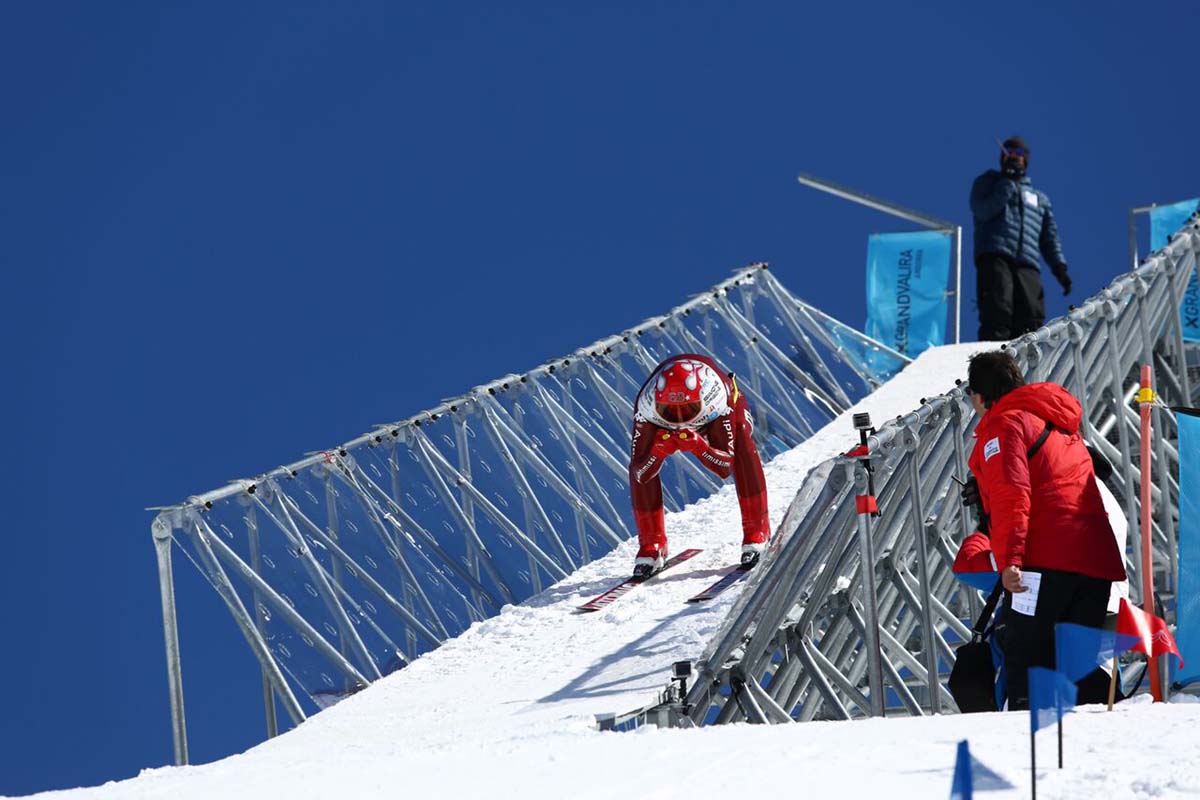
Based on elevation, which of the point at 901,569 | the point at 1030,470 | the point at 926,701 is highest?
the point at 1030,470

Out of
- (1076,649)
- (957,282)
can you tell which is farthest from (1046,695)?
(957,282)

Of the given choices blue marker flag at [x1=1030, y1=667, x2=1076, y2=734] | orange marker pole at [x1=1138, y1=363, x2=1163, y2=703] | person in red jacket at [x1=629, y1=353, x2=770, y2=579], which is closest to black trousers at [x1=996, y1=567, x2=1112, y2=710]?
orange marker pole at [x1=1138, y1=363, x2=1163, y2=703]

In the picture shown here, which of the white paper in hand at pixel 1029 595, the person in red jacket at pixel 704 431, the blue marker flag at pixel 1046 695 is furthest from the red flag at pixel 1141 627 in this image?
the person in red jacket at pixel 704 431

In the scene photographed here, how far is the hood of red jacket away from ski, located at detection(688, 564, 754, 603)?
3.58 m

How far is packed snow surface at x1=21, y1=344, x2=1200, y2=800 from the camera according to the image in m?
4.59

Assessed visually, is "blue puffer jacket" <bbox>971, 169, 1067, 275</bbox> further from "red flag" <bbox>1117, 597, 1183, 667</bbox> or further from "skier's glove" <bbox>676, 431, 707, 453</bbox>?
"red flag" <bbox>1117, 597, 1183, 667</bbox>

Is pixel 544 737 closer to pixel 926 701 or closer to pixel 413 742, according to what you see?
pixel 413 742

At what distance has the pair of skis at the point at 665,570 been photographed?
984 centimetres

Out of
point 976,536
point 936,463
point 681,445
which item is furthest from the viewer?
point 681,445

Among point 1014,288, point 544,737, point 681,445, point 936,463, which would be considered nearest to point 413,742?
point 544,737

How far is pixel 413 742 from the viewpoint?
758cm

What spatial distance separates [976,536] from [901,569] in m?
1.75

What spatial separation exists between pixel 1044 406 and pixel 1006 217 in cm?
814

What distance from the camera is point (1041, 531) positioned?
246 inches
